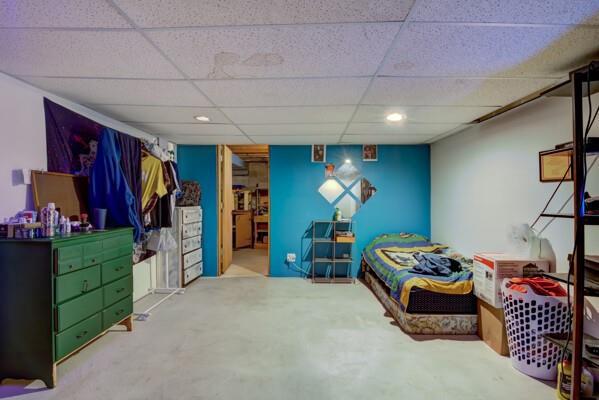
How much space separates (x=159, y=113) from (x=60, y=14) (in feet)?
5.31

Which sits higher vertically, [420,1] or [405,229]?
[420,1]

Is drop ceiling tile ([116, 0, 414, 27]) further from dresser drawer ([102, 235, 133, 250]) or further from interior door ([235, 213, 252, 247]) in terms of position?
interior door ([235, 213, 252, 247])

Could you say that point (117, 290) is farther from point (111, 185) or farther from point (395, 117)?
point (395, 117)

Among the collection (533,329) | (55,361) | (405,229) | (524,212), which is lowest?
(55,361)

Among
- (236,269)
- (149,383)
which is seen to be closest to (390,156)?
(236,269)

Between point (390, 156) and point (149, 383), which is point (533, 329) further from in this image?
point (390, 156)

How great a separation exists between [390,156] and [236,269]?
10.8 feet

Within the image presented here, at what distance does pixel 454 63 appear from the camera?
1.84m

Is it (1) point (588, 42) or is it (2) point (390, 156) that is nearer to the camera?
(1) point (588, 42)

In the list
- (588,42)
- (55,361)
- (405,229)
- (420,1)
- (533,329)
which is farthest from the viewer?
(405,229)

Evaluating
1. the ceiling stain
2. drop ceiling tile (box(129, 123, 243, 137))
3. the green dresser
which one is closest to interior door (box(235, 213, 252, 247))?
drop ceiling tile (box(129, 123, 243, 137))

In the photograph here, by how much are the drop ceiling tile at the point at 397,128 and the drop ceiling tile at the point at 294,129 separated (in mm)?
194

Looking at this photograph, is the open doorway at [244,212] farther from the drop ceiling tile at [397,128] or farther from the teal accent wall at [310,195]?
the drop ceiling tile at [397,128]

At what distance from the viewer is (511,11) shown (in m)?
1.32
